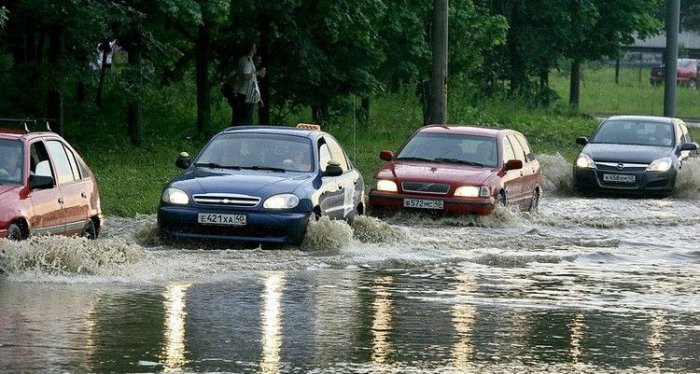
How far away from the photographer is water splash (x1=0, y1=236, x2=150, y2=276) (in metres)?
15.6

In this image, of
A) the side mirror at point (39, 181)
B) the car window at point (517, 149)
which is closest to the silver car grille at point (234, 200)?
the side mirror at point (39, 181)

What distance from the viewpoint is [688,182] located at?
31641 mm

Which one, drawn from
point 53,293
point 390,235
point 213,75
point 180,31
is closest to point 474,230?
point 390,235

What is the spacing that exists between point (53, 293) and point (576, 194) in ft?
60.9

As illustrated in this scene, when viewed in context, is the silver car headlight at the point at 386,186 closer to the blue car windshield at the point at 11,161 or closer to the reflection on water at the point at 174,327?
the blue car windshield at the point at 11,161

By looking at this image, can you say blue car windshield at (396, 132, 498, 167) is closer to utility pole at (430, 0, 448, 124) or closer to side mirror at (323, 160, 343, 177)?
utility pole at (430, 0, 448, 124)

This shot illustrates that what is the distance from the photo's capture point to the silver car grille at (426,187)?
2361cm

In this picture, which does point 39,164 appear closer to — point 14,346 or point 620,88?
point 14,346

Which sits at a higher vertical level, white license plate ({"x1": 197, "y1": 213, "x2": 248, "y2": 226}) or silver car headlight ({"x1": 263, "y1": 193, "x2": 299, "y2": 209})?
silver car headlight ({"x1": 263, "y1": 193, "x2": 299, "y2": 209})

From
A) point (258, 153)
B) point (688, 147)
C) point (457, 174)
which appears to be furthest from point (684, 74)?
point (258, 153)

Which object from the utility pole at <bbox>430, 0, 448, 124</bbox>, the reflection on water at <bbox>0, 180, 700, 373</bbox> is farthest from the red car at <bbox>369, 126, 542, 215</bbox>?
the utility pole at <bbox>430, 0, 448, 124</bbox>

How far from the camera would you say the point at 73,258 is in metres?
15.8

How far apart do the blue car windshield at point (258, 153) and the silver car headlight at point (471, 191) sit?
368 cm

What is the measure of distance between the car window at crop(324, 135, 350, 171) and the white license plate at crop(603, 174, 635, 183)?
10.00 meters
